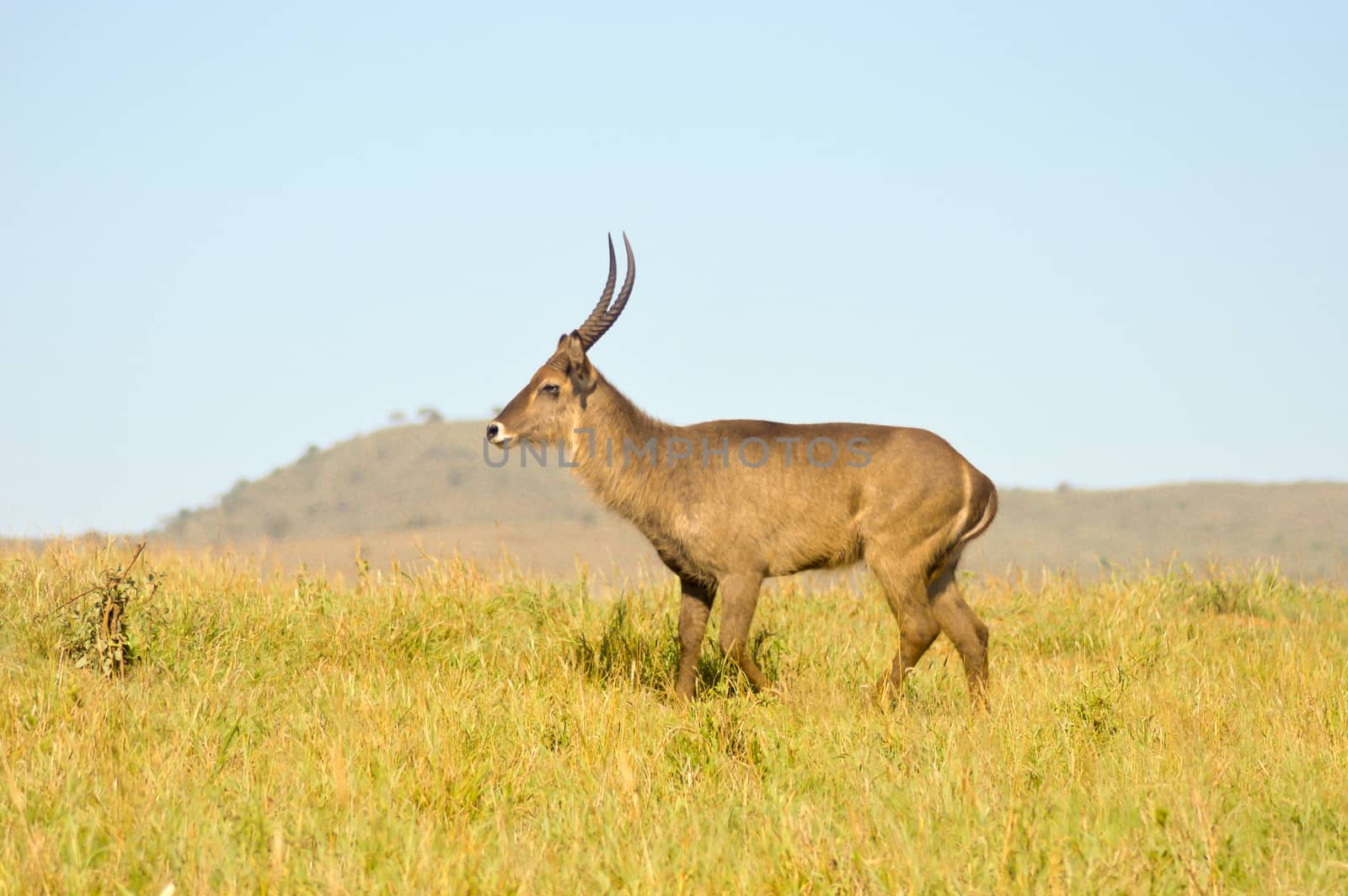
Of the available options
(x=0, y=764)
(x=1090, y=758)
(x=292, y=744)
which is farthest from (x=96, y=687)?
(x=1090, y=758)

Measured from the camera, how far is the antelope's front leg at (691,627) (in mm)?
7176

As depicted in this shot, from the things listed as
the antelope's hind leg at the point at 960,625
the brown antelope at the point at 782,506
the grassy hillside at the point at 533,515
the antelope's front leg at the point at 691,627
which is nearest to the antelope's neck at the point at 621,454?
the brown antelope at the point at 782,506

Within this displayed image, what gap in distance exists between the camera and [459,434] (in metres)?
49.0

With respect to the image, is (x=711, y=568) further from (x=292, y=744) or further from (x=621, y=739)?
(x=292, y=744)

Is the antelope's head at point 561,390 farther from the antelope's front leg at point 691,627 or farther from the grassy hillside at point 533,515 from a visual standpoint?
the grassy hillside at point 533,515

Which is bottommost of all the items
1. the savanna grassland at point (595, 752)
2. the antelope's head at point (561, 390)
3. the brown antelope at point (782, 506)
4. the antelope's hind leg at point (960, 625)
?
the savanna grassland at point (595, 752)

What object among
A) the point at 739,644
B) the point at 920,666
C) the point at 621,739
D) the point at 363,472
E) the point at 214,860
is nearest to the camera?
the point at 214,860

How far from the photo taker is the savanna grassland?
13.0 feet

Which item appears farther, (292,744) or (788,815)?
(292,744)

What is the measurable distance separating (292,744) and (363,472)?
4245 cm

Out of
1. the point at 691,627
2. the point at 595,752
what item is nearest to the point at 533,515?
the point at 691,627

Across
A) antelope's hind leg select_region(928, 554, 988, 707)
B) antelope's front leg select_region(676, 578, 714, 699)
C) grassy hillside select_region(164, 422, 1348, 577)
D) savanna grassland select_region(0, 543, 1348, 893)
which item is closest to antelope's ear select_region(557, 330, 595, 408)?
antelope's front leg select_region(676, 578, 714, 699)

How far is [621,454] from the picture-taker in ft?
25.6

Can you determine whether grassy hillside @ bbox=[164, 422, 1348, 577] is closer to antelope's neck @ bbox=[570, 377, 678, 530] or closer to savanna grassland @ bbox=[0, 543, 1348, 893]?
savanna grassland @ bbox=[0, 543, 1348, 893]
